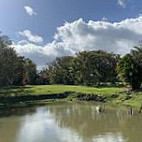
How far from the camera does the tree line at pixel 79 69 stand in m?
63.5

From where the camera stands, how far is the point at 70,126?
36.9m

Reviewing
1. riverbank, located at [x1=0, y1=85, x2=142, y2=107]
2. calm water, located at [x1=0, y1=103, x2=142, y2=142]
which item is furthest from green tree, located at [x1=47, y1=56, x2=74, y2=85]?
calm water, located at [x1=0, y1=103, x2=142, y2=142]

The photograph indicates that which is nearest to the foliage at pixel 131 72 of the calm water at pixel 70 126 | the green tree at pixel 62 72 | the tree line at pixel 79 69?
the tree line at pixel 79 69

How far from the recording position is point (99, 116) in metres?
43.6

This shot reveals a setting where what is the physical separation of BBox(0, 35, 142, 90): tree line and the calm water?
15643mm

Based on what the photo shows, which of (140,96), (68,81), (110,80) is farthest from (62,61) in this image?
(140,96)

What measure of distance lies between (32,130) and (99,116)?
11884mm

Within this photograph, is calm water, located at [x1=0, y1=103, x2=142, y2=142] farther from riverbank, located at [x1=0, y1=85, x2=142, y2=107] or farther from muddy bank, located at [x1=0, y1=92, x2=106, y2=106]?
muddy bank, located at [x1=0, y1=92, x2=106, y2=106]

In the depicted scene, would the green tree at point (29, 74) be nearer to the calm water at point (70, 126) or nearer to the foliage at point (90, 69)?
the foliage at point (90, 69)

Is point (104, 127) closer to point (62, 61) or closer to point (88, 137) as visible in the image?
point (88, 137)

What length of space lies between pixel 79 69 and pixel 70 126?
62.4m

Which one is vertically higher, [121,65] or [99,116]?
[121,65]

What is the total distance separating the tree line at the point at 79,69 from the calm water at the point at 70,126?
15.6 meters

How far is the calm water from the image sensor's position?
98.5 feet
